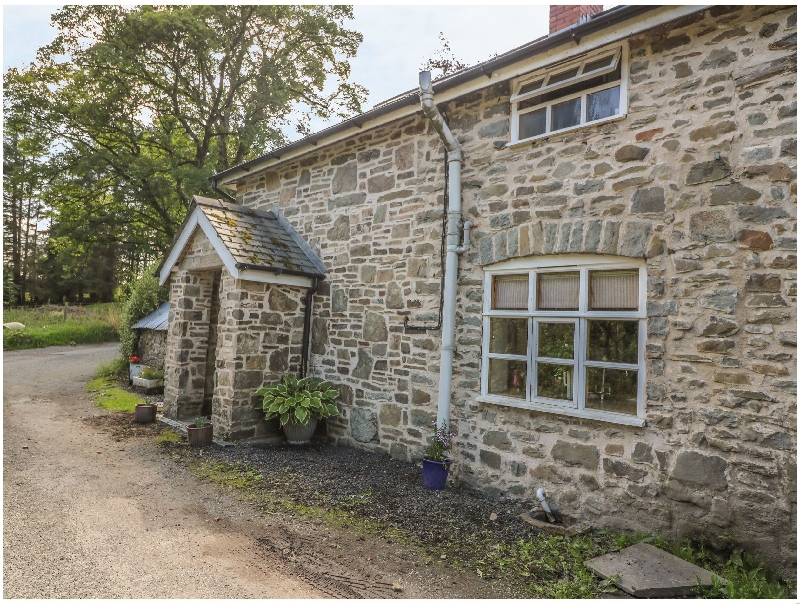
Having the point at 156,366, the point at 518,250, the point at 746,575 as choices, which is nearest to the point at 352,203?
the point at 518,250

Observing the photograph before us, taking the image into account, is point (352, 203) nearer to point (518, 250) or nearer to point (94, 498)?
point (518, 250)

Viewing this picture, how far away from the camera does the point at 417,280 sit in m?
6.98

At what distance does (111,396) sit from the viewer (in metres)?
11.7

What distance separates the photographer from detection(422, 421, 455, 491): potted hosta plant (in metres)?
6.01

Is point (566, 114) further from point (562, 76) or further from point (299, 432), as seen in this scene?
point (299, 432)

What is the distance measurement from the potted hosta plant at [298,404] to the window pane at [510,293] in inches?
125

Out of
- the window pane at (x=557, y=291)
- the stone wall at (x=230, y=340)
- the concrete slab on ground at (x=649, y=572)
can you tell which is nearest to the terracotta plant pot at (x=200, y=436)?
the stone wall at (x=230, y=340)

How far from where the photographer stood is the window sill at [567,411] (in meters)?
4.89

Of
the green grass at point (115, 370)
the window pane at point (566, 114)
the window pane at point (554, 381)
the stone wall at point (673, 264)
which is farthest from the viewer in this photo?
the green grass at point (115, 370)

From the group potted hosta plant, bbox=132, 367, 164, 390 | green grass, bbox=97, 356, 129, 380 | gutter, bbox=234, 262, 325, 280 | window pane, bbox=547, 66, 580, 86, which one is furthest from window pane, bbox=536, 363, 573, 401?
green grass, bbox=97, 356, 129, 380

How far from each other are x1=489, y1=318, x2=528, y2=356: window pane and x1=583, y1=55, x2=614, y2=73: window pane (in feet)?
9.40

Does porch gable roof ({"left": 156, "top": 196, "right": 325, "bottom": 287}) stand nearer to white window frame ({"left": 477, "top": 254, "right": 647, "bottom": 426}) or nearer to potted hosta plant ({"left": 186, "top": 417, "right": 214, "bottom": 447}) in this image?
potted hosta plant ({"left": 186, "top": 417, "right": 214, "bottom": 447})

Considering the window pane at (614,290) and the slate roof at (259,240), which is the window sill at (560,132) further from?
the slate roof at (259,240)

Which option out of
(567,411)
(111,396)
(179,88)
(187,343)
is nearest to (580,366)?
(567,411)
